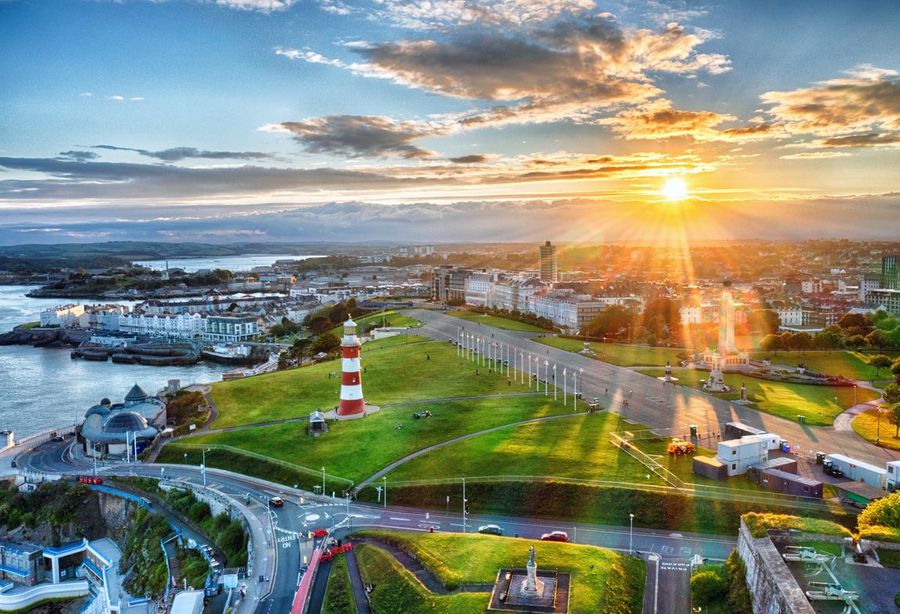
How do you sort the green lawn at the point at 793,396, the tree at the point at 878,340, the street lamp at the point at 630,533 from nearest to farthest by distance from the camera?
the street lamp at the point at 630,533 < the green lawn at the point at 793,396 < the tree at the point at 878,340

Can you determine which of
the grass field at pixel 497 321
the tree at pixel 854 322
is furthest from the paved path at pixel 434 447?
the tree at pixel 854 322

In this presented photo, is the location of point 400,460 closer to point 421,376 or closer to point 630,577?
point 630,577

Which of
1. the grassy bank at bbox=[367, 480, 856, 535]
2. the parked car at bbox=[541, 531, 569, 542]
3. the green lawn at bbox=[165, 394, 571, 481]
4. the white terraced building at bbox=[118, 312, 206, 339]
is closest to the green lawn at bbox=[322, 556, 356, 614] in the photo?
the grassy bank at bbox=[367, 480, 856, 535]

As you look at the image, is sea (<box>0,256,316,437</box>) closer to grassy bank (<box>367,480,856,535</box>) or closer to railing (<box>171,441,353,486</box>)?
railing (<box>171,441,353,486</box>)

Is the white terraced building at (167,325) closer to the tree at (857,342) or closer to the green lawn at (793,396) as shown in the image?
the green lawn at (793,396)

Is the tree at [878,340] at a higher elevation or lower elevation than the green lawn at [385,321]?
higher

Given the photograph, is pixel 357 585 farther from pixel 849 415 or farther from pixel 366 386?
pixel 849 415

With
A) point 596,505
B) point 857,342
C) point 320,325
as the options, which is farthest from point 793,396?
point 320,325
